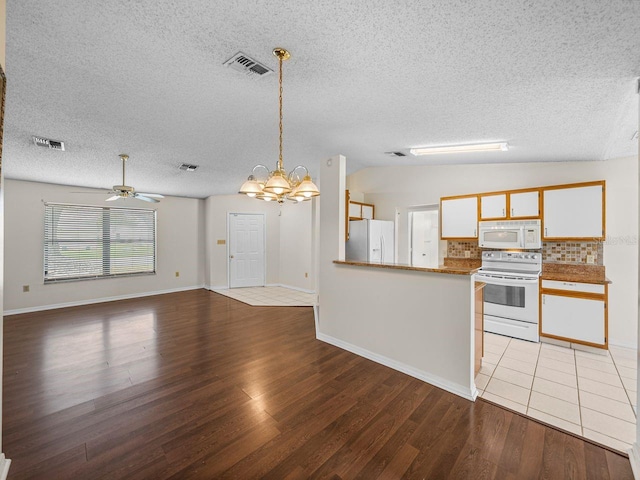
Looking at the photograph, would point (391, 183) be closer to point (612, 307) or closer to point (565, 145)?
point (565, 145)

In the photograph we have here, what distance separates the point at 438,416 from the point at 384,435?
0.50m

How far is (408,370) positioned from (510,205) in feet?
9.33

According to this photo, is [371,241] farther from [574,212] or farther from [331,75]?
[331,75]

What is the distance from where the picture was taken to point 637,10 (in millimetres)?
1219

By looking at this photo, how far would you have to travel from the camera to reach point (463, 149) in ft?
10.5

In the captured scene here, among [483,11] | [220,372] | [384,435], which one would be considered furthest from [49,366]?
[483,11]

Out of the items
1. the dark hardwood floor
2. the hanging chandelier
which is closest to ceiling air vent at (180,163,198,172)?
the hanging chandelier

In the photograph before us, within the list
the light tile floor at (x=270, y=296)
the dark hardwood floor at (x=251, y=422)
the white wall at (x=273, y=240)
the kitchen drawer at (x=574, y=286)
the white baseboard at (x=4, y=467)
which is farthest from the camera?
the white wall at (x=273, y=240)

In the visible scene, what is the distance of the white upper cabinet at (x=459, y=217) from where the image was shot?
14.0ft

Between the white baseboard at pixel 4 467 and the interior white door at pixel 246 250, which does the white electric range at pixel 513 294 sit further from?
the interior white door at pixel 246 250

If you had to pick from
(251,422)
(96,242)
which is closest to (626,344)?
(251,422)

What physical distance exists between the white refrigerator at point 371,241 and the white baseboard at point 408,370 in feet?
5.91

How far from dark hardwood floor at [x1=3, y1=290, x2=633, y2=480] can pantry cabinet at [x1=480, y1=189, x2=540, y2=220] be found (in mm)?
2751

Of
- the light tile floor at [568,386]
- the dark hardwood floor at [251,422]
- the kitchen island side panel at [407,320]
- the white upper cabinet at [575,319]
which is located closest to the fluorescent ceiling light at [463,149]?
the kitchen island side panel at [407,320]
